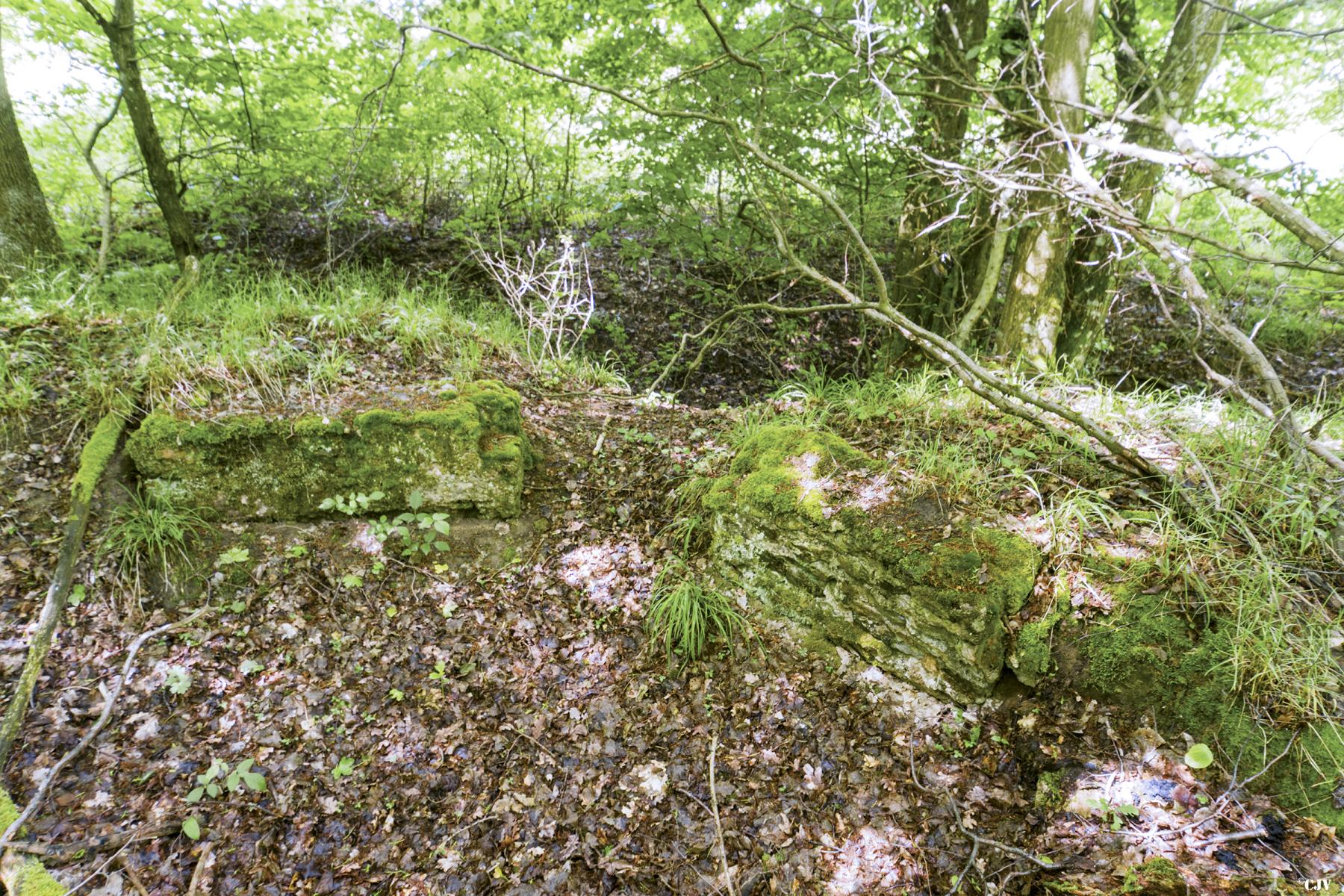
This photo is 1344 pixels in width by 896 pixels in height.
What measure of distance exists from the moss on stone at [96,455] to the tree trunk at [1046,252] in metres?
6.30

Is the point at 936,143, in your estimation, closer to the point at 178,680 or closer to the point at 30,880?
the point at 178,680

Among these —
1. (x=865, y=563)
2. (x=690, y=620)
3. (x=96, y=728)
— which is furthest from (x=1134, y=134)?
(x=96, y=728)

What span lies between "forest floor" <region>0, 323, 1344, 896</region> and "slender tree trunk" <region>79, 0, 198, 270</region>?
2.98 m

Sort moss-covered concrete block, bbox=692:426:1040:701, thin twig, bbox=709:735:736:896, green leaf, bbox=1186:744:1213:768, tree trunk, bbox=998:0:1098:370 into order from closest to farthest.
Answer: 1. green leaf, bbox=1186:744:1213:768
2. thin twig, bbox=709:735:736:896
3. moss-covered concrete block, bbox=692:426:1040:701
4. tree trunk, bbox=998:0:1098:370

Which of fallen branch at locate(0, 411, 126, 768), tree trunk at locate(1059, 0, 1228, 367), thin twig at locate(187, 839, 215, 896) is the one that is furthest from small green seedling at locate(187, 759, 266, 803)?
tree trunk at locate(1059, 0, 1228, 367)

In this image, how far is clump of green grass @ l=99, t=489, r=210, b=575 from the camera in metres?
3.42

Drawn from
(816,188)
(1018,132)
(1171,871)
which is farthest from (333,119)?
(1171,871)

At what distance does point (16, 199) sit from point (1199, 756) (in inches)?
345

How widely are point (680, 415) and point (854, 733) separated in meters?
3.14

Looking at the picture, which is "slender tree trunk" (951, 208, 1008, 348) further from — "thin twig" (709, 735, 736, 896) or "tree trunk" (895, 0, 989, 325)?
"thin twig" (709, 735, 736, 896)

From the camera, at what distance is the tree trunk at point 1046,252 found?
4078mm

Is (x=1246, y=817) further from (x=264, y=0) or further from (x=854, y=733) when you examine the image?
(x=264, y=0)

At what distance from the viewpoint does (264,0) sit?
5.89 m

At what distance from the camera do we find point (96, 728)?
9.10ft
